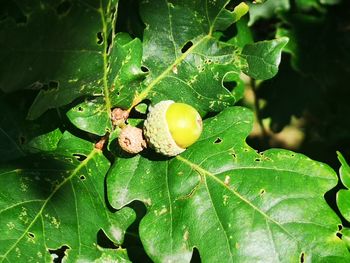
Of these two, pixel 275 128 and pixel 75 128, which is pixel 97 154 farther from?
pixel 275 128

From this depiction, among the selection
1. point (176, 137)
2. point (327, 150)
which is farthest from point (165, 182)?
point (327, 150)

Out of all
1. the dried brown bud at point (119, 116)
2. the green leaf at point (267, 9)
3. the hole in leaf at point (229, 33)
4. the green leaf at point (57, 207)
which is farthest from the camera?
the green leaf at point (267, 9)

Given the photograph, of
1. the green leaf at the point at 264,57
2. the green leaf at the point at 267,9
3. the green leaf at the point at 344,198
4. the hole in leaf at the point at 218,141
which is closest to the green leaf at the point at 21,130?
the hole in leaf at the point at 218,141

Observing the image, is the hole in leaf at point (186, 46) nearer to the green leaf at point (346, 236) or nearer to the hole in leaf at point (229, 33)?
the hole in leaf at point (229, 33)

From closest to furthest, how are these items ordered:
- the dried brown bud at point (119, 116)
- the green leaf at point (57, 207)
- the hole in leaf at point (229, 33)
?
the green leaf at point (57, 207) < the dried brown bud at point (119, 116) < the hole in leaf at point (229, 33)

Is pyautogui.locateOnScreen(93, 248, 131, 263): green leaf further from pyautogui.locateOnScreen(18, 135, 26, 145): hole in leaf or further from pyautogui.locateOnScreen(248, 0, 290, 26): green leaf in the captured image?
pyautogui.locateOnScreen(248, 0, 290, 26): green leaf

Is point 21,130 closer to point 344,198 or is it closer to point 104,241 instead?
point 104,241
